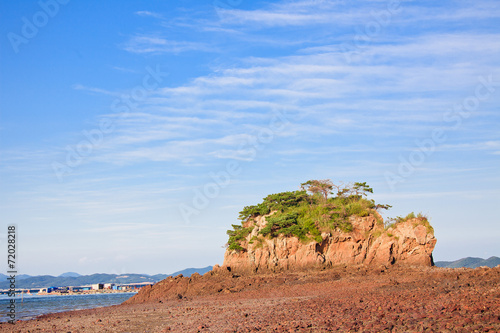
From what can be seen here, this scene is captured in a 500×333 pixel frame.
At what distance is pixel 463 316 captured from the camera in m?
11.8

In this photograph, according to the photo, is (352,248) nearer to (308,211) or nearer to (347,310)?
(308,211)

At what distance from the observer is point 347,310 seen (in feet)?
51.0

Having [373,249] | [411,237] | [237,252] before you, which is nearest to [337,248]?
[373,249]

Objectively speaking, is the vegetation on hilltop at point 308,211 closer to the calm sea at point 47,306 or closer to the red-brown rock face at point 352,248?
the red-brown rock face at point 352,248

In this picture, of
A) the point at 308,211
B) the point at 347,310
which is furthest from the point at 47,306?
the point at 347,310

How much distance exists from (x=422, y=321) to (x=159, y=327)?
9.82 metres

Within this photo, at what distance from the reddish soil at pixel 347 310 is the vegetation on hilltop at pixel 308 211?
570 cm

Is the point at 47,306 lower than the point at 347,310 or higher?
lower

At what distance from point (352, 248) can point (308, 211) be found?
527cm

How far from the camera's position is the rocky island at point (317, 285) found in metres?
13.7

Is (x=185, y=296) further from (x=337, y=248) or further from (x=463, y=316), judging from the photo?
(x=463, y=316)

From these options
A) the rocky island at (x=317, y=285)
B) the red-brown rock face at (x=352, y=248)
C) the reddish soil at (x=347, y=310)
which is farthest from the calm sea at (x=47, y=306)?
the red-brown rock face at (x=352, y=248)

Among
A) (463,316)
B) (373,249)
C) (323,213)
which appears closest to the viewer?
(463,316)

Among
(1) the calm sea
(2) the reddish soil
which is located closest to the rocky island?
(2) the reddish soil
